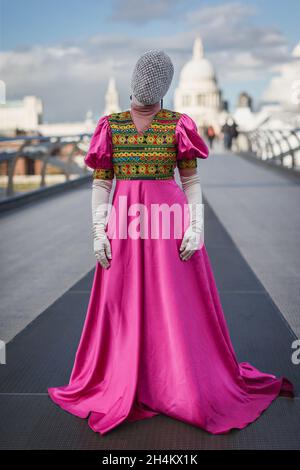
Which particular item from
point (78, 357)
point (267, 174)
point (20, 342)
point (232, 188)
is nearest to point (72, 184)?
point (232, 188)

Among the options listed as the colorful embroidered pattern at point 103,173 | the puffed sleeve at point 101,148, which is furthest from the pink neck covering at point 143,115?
the colorful embroidered pattern at point 103,173

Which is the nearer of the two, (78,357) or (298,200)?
(78,357)

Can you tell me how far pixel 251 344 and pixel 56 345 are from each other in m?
1.16

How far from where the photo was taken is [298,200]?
1197cm

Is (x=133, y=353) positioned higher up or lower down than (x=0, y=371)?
higher up

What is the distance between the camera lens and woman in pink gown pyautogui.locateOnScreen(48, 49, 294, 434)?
3.08 m

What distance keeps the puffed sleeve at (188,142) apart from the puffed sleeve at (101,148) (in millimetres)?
307

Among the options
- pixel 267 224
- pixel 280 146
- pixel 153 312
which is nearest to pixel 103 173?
pixel 153 312

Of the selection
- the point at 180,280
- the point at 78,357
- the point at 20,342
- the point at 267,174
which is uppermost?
the point at 180,280

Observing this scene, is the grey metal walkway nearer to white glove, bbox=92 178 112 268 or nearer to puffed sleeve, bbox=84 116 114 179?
white glove, bbox=92 178 112 268

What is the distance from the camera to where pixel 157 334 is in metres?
3.14

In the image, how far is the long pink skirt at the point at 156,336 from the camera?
3086mm

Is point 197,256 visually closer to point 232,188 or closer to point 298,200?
point 298,200
